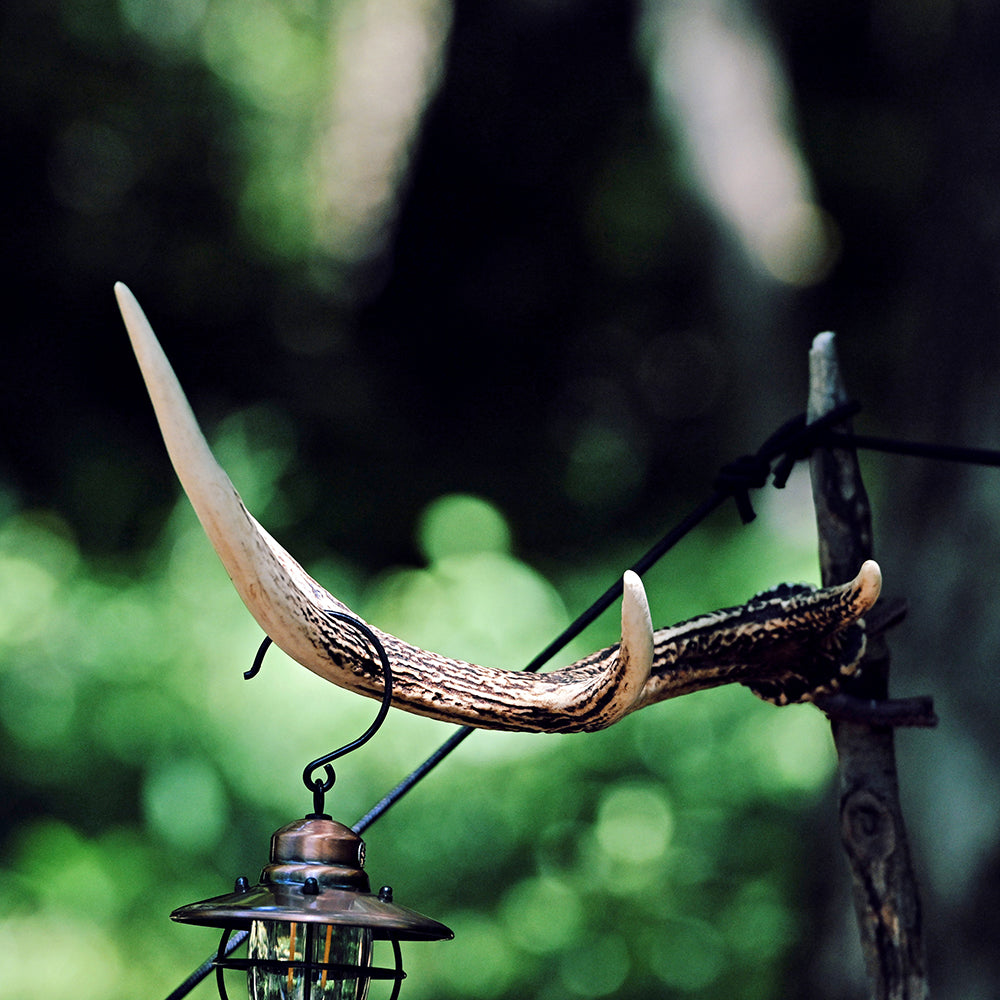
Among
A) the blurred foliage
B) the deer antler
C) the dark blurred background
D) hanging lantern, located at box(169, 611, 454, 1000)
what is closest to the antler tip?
the deer antler

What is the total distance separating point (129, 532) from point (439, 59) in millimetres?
1360

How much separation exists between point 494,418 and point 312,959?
248 centimetres

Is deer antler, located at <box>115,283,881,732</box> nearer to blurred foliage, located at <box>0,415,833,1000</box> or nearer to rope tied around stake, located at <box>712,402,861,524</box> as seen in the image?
rope tied around stake, located at <box>712,402,861,524</box>

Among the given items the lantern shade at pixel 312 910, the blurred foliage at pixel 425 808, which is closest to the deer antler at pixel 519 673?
the lantern shade at pixel 312 910

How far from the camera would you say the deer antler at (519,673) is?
52 centimetres

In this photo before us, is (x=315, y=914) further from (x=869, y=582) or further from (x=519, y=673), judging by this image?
(x=869, y=582)

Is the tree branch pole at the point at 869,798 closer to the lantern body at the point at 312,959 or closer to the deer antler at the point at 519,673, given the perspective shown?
the deer antler at the point at 519,673

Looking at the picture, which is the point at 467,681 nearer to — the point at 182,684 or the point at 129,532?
the point at 182,684

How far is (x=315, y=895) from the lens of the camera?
57cm

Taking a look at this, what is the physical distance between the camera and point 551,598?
2.16 meters

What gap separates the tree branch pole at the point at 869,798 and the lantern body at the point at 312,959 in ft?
→ 1.11

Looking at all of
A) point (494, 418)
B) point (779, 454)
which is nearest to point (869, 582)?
point (779, 454)

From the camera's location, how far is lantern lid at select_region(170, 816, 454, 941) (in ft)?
1.82

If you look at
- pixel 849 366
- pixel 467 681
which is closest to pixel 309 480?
pixel 849 366
